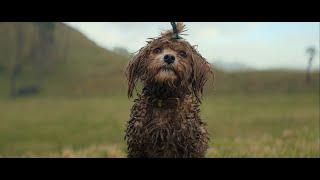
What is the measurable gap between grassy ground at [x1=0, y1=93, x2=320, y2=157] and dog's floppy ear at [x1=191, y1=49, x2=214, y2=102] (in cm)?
260

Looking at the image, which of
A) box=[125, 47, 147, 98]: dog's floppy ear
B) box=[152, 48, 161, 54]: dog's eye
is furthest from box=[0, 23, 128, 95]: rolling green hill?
box=[152, 48, 161, 54]: dog's eye

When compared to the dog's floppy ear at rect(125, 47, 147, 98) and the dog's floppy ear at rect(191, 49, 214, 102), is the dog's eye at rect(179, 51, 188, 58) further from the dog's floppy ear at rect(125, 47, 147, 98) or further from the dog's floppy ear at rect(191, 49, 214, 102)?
the dog's floppy ear at rect(125, 47, 147, 98)

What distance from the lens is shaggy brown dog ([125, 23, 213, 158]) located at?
7988 mm

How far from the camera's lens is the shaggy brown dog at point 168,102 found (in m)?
7.99

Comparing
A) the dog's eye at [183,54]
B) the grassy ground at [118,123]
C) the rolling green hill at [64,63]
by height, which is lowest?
the grassy ground at [118,123]

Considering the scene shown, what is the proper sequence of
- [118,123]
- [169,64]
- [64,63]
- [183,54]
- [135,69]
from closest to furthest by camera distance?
1. [169,64]
2. [183,54]
3. [135,69]
4. [118,123]
5. [64,63]

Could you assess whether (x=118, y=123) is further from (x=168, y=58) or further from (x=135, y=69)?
(x=168, y=58)

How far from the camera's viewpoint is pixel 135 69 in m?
8.27

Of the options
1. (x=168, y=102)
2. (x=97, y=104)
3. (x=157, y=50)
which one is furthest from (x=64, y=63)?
(x=157, y=50)

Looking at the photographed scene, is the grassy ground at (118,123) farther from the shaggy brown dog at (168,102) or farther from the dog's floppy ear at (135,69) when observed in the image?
the dog's floppy ear at (135,69)

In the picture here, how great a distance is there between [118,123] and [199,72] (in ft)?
95.4

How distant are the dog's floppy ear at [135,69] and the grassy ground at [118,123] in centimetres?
283

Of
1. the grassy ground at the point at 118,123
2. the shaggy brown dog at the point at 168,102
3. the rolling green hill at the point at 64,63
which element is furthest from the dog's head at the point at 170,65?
the rolling green hill at the point at 64,63
